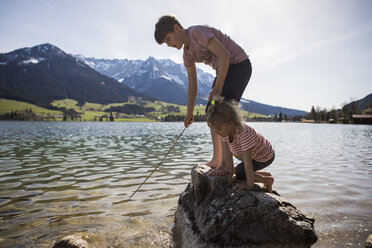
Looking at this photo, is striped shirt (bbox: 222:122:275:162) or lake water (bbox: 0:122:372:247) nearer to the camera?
striped shirt (bbox: 222:122:275:162)

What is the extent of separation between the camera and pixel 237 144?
383 centimetres

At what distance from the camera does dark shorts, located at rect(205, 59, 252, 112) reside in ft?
14.0

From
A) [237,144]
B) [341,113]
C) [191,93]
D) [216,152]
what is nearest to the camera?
[237,144]

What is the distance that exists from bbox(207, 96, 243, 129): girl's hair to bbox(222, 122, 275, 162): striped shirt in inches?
8.7

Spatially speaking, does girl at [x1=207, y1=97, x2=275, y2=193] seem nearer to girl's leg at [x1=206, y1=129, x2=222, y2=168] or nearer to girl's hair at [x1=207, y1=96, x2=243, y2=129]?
girl's hair at [x1=207, y1=96, x2=243, y2=129]

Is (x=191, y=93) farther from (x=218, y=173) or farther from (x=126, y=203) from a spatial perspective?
(x=126, y=203)

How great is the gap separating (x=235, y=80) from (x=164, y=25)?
160 centimetres

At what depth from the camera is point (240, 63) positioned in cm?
437

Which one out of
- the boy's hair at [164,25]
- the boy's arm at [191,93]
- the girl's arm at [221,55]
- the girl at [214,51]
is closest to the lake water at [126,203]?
the boy's arm at [191,93]

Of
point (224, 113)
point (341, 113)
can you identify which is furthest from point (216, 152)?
point (341, 113)

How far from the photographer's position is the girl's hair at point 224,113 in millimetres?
3514

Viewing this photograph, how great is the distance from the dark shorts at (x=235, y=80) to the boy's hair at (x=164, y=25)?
129 centimetres

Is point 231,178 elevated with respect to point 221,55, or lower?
lower

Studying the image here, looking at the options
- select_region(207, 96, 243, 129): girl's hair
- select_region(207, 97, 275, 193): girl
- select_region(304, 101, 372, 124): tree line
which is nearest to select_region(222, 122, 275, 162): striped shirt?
select_region(207, 97, 275, 193): girl
